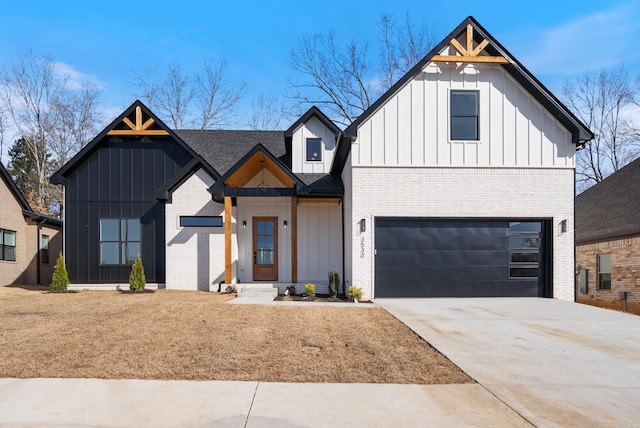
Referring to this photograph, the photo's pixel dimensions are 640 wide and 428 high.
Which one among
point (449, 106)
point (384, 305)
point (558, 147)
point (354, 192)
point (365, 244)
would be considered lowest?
point (384, 305)

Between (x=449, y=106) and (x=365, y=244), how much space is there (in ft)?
14.7

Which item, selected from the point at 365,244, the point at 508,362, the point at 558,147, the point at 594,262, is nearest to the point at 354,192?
the point at 365,244

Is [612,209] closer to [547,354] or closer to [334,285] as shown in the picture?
[334,285]

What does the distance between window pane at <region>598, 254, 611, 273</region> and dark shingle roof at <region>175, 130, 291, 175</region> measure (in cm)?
1267

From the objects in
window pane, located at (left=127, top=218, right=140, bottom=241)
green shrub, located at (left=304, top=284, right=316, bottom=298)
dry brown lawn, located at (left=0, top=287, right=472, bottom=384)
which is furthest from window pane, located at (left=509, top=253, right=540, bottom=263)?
window pane, located at (left=127, top=218, right=140, bottom=241)

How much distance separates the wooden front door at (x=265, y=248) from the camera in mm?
15812

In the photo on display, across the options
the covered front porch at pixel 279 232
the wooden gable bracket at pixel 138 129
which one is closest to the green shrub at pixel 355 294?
the covered front porch at pixel 279 232

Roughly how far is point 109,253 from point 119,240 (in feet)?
1.98

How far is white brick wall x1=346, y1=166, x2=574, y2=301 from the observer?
12438mm

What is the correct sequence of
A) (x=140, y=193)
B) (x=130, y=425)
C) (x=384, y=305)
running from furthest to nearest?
(x=140, y=193) → (x=384, y=305) → (x=130, y=425)

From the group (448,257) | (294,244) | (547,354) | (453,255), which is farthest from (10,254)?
(547,354)

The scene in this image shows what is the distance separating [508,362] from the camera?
554cm

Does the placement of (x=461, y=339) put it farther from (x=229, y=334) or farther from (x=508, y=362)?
(x=229, y=334)

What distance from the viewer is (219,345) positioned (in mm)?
6359
